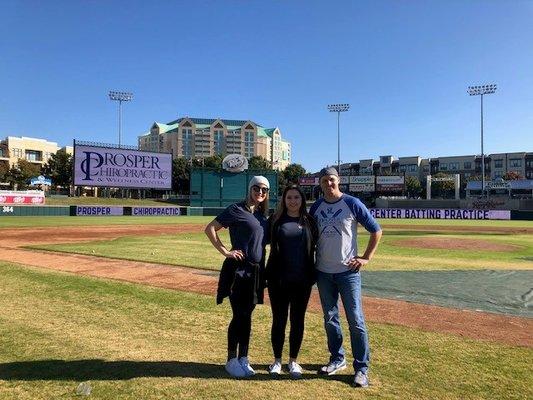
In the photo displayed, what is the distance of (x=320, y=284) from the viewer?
4.66 metres

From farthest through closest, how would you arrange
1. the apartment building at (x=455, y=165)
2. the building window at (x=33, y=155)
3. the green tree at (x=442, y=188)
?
the apartment building at (x=455, y=165)
the green tree at (x=442, y=188)
the building window at (x=33, y=155)

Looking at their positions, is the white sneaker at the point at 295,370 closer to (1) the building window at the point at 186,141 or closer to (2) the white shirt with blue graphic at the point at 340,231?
(2) the white shirt with blue graphic at the point at 340,231

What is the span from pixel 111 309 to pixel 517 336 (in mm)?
6011

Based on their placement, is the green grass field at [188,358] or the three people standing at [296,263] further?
the three people standing at [296,263]

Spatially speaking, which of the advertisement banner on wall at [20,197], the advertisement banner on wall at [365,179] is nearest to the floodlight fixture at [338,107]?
the advertisement banner on wall at [365,179]

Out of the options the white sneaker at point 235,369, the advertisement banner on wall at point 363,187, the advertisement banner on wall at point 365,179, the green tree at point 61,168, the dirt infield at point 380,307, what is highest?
the green tree at point 61,168

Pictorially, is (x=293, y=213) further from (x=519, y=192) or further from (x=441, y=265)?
(x=519, y=192)

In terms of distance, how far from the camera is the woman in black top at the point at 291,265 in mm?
4477

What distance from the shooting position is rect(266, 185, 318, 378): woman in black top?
4.48 metres

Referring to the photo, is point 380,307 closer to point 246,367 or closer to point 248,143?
point 246,367

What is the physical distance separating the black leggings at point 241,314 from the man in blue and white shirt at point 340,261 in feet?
2.45

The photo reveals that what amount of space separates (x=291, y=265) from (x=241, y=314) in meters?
0.75

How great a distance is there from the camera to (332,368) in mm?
4594

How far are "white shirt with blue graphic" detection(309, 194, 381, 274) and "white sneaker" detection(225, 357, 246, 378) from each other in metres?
1.28
